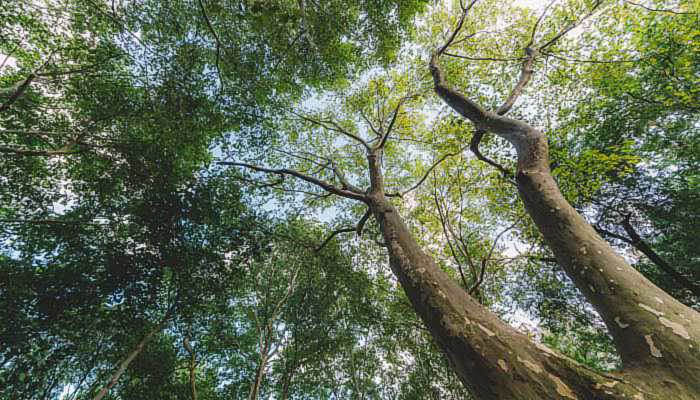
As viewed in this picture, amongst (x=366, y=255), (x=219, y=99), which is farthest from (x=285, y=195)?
(x=366, y=255)

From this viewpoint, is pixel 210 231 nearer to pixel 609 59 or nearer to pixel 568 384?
pixel 568 384

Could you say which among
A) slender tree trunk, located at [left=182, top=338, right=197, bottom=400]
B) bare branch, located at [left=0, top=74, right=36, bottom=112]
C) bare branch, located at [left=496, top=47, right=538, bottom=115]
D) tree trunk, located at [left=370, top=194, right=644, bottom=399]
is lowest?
tree trunk, located at [left=370, top=194, right=644, bottom=399]

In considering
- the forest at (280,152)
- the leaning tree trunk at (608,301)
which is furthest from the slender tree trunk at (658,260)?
the leaning tree trunk at (608,301)

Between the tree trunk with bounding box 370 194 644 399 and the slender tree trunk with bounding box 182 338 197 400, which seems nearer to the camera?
the tree trunk with bounding box 370 194 644 399

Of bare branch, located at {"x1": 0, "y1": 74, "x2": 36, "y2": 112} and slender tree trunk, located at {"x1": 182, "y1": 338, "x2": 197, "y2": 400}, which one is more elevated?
bare branch, located at {"x1": 0, "y1": 74, "x2": 36, "y2": 112}

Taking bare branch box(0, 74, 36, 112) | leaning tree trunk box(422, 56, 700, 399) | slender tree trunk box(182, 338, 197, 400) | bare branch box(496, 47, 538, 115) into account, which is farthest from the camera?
slender tree trunk box(182, 338, 197, 400)

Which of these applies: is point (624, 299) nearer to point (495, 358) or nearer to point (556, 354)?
point (556, 354)

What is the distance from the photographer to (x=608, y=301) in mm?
1478

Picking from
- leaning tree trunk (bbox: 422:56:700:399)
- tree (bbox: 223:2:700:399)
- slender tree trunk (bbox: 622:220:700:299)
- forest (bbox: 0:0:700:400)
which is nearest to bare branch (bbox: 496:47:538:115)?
forest (bbox: 0:0:700:400)

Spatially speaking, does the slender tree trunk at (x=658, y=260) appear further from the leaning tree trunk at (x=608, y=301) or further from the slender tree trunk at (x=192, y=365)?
the slender tree trunk at (x=192, y=365)

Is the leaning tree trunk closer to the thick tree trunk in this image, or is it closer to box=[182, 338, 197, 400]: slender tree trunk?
the thick tree trunk

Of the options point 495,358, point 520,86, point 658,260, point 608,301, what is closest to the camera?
point 495,358

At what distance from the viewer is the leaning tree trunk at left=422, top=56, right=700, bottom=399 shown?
1.13m

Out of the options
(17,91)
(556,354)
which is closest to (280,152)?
(17,91)
